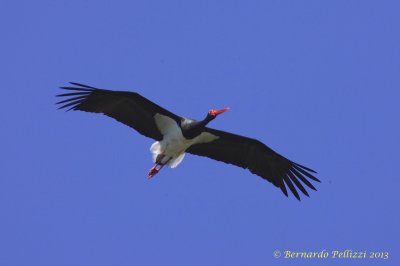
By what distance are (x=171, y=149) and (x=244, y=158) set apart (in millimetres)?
1972

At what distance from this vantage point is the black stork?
21.4 metres

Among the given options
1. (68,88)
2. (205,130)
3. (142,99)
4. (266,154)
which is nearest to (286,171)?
(266,154)

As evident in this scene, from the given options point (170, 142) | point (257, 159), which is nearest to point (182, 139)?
point (170, 142)

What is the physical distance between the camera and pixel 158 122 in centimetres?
2189

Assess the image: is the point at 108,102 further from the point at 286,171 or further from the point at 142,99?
the point at 286,171

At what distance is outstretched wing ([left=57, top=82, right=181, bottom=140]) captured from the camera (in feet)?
69.7

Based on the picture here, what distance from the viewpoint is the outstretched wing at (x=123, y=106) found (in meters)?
21.2

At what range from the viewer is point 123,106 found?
70.8 feet

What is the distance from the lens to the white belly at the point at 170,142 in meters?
21.8

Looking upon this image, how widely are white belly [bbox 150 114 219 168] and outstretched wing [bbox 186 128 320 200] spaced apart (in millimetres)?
445

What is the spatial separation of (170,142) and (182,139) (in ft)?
0.98

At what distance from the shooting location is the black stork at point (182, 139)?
21375 mm

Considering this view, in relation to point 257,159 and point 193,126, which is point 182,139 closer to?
point 193,126

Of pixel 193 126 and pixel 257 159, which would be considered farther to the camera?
pixel 257 159
